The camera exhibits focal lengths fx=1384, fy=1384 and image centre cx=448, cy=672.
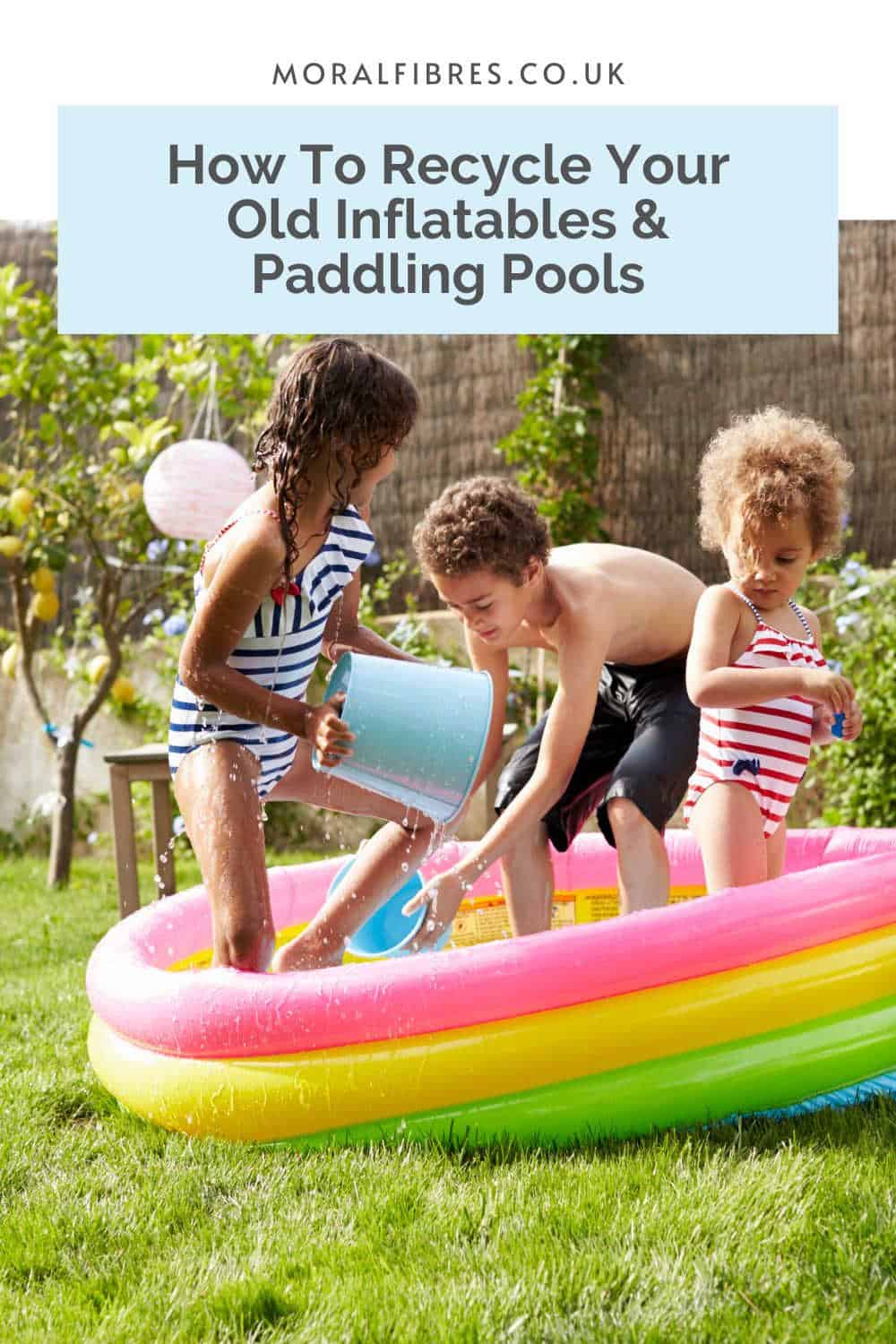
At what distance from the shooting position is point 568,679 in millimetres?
2760

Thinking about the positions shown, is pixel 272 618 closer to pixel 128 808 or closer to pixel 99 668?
pixel 128 808

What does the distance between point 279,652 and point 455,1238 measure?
44.1 inches

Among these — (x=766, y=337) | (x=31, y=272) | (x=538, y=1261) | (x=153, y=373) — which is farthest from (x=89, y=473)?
(x=538, y=1261)

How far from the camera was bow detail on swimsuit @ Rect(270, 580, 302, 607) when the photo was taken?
2533 mm

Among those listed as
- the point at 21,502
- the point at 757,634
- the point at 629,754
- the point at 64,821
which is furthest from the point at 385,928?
the point at 21,502

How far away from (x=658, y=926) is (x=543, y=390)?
157 inches

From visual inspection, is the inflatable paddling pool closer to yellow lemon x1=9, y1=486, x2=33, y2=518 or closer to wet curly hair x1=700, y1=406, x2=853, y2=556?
wet curly hair x1=700, y1=406, x2=853, y2=556

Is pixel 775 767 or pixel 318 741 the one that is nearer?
pixel 318 741

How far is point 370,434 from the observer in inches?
96.6

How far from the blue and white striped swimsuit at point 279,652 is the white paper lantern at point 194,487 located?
2040mm

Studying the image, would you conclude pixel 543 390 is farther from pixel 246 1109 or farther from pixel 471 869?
pixel 246 1109

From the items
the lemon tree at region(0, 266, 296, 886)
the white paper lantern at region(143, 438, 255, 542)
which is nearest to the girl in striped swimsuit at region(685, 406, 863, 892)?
the white paper lantern at region(143, 438, 255, 542)

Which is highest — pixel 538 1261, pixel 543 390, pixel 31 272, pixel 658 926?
pixel 31 272

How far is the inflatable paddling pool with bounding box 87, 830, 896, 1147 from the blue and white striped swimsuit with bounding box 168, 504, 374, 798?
43 cm
